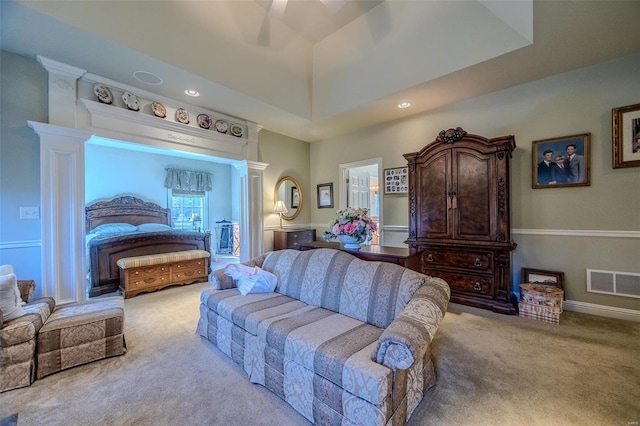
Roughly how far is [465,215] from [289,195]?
11.0 feet

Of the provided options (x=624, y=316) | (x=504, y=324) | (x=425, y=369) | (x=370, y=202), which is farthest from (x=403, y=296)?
(x=370, y=202)

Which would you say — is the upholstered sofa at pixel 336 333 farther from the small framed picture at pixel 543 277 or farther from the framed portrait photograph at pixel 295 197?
the framed portrait photograph at pixel 295 197

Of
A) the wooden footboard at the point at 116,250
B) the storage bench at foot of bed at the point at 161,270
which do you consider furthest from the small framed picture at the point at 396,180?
the wooden footboard at the point at 116,250

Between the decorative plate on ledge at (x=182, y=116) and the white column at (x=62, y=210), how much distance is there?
3.60ft

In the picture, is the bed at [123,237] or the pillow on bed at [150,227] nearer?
the bed at [123,237]

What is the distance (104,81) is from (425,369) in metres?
4.47

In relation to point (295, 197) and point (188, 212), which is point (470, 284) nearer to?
point (295, 197)

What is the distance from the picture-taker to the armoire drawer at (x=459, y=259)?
3209mm

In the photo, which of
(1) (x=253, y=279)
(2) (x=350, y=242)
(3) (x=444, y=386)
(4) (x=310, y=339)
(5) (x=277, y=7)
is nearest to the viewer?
(4) (x=310, y=339)

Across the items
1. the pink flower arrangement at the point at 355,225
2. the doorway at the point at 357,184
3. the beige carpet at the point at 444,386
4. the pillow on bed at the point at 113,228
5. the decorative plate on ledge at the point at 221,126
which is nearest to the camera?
the beige carpet at the point at 444,386

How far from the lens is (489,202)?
3189 millimetres

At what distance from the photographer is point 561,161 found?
10.3 ft

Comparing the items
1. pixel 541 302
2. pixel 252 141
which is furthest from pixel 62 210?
pixel 541 302

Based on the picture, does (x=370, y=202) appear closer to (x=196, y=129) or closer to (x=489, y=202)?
(x=489, y=202)
